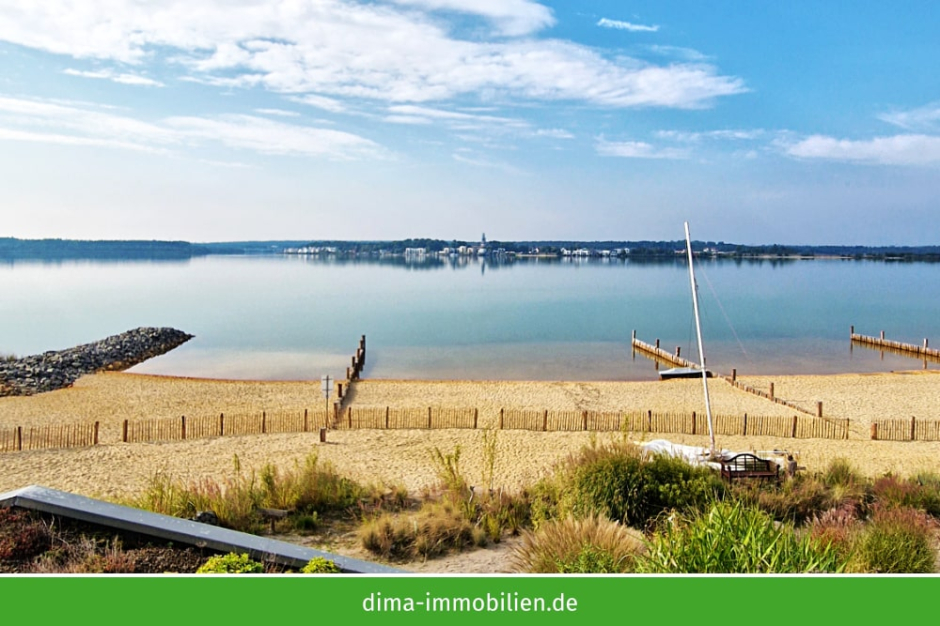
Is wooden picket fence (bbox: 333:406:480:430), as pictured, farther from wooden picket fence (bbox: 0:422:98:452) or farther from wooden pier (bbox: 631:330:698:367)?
wooden pier (bbox: 631:330:698:367)

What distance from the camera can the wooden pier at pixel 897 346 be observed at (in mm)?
44969

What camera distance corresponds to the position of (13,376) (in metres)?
33.4

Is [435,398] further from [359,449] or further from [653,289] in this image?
[653,289]

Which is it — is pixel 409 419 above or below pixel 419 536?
below

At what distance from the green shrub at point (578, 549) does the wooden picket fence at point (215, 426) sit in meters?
14.2

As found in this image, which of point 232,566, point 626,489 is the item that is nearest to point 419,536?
point 626,489

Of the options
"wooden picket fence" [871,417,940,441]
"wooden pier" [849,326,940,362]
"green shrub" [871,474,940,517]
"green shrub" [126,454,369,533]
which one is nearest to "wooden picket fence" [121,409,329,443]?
"green shrub" [126,454,369,533]

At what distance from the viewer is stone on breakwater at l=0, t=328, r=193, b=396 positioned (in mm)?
32500

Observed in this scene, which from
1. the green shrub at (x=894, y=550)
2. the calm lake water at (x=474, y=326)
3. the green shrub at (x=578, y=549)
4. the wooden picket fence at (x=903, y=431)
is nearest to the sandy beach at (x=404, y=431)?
the wooden picket fence at (x=903, y=431)

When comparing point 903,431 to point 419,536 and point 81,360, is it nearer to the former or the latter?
point 419,536

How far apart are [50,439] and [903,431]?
23.0 m

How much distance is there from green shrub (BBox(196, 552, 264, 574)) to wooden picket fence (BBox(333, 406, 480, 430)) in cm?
1518

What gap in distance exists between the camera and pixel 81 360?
3922 centimetres

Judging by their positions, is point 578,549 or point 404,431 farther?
point 404,431
